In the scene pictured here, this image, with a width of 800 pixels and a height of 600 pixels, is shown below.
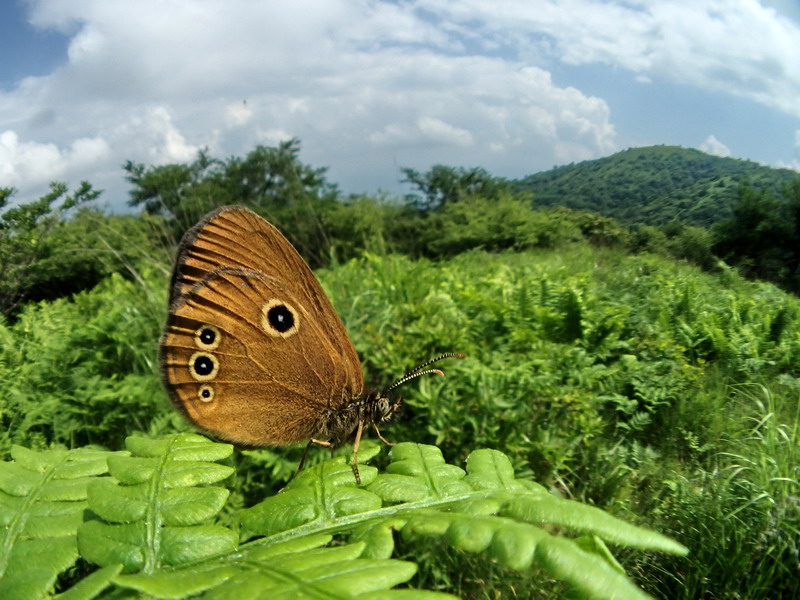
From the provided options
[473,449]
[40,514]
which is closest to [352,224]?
[473,449]

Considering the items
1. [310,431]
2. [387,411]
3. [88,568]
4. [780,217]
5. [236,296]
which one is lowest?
[88,568]

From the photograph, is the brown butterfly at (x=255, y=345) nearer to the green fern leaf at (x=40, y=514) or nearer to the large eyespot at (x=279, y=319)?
the large eyespot at (x=279, y=319)

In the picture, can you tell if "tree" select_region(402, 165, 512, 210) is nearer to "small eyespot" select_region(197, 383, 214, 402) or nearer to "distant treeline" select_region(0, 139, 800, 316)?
"distant treeline" select_region(0, 139, 800, 316)

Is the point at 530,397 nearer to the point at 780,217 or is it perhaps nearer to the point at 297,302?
the point at 297,302

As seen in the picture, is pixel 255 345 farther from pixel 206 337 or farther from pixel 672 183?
pixel 672 183

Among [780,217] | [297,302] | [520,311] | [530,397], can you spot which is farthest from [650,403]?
[780,217]

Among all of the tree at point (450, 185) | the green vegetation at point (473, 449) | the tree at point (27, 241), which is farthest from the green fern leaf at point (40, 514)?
the tree at point (450, 185)

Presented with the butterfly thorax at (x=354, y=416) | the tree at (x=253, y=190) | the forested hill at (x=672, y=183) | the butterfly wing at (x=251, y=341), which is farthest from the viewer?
the tree at (x=253, y=190)
